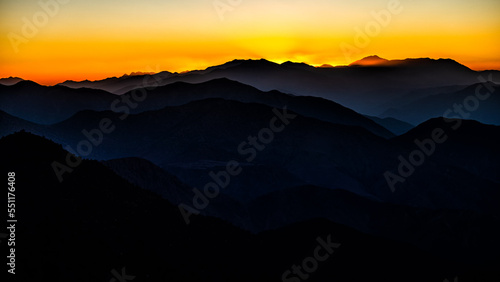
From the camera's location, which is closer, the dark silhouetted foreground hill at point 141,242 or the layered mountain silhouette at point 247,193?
the dark silhouetted foreground hill at point 141,242

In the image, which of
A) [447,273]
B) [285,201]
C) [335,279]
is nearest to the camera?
[335,279]

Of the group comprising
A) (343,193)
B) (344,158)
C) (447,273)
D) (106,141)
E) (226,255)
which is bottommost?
(447,273)

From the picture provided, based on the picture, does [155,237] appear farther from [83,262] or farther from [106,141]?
[106,141]

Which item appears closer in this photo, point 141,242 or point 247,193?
point 141,242

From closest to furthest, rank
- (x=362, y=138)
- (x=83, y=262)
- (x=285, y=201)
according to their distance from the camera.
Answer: (x=83, y=262)
(x=285, y=201)
(x=362, y=138)

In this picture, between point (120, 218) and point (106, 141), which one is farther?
point (106, 141)

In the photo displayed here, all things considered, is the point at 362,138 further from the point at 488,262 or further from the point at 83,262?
the point at 83,262

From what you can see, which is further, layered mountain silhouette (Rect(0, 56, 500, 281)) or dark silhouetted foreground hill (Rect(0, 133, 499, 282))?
layered mountain silhouette (Rect(0, 56, 500, 281))

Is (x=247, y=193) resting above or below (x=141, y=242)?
above

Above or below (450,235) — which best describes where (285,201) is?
above

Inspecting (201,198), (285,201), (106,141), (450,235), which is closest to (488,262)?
(450,235)
